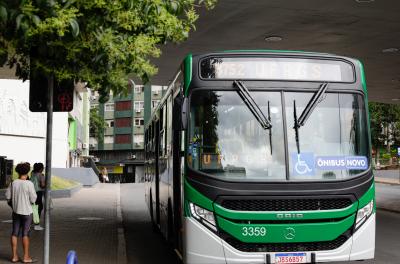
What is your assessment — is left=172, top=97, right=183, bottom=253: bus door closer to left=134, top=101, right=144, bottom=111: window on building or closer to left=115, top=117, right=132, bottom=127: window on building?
left=134, top=101, right=144, bottom=111: window on building

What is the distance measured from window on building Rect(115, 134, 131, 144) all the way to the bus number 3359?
83.8 metres

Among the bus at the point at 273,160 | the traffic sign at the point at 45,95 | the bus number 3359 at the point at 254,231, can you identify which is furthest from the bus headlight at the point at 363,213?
→ the traffic sign at the point at 45,95

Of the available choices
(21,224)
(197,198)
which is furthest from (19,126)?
(197,198)

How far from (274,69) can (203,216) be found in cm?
223

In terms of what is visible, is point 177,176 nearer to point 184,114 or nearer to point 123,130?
point 184,114

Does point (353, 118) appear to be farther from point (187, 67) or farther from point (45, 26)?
point (45, 26)

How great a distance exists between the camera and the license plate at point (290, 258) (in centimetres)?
725

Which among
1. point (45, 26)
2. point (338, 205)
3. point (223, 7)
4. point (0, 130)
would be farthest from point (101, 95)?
point (0, 130)

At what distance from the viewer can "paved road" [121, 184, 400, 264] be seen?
35.3 feet

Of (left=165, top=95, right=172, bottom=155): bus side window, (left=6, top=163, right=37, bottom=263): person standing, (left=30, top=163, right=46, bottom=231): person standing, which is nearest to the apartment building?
(left=30, top=163, right=46, bottom=231): person standing

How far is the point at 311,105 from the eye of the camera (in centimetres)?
769

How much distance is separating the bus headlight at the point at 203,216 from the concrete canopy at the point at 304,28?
673cm

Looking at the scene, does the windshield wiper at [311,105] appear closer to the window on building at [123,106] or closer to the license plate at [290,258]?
the license plate at [290,258]

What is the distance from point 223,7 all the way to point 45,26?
867 centimetres
